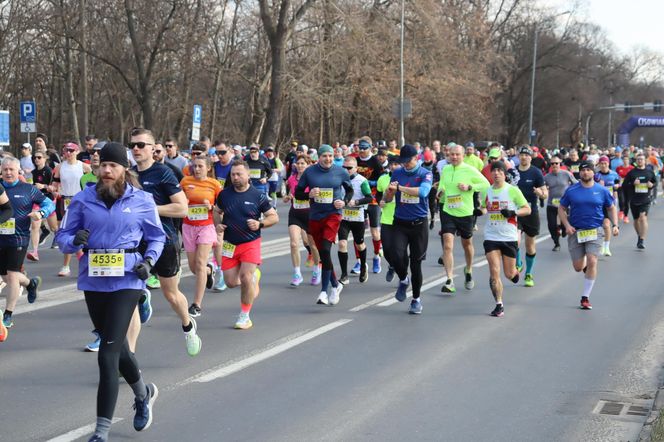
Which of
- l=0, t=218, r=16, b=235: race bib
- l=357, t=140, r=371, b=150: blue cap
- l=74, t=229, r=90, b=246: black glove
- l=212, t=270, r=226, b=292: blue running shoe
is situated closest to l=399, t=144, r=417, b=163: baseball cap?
l=212, t=270, r=226, b=292: blue running shoe

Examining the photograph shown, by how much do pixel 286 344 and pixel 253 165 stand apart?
796 cm

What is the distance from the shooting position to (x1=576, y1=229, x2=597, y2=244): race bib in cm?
1166

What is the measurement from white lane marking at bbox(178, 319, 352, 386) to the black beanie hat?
2220 millimetres

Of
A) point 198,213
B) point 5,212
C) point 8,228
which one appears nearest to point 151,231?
point 5,212

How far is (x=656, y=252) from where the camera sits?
58.5ft

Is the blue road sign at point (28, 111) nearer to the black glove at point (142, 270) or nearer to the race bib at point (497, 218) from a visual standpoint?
the race bib at point (497, 218)

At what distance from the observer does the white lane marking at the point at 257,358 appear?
25.1ft

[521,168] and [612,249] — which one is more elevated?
[521,168]

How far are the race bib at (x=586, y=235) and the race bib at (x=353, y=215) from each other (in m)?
2.99

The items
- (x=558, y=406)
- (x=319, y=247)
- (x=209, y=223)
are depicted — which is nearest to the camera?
(x=558, y=406)

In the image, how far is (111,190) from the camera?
5.80 meters

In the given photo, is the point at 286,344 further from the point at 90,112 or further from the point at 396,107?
the point at 90,112

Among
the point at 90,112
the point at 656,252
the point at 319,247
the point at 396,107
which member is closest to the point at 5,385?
the point at 319,247

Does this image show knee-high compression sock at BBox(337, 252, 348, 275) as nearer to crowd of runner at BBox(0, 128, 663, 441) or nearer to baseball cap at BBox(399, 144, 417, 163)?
crowd of runner at BBox(0, 128, 663, 441)
